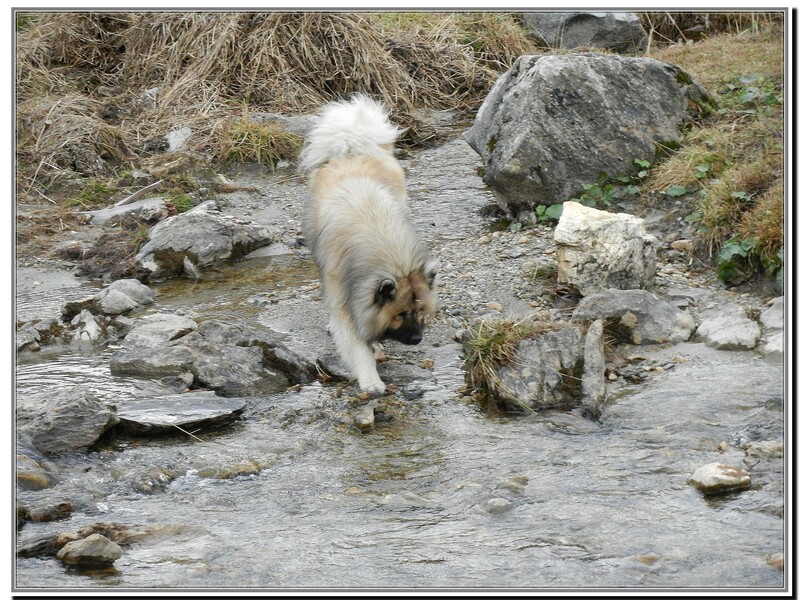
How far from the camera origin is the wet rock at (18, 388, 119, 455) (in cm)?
556

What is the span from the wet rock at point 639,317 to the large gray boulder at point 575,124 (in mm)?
2350

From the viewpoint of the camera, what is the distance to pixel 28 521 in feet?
15.6

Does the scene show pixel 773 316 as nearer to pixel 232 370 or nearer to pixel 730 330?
pixel 730 330

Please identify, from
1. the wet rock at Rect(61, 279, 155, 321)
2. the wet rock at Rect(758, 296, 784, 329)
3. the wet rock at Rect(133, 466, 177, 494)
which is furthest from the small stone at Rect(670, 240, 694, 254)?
the wet rock at Rect(133, 466, 177, 494)

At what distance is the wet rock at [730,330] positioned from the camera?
21.0 ft

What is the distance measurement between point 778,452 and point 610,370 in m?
1.57

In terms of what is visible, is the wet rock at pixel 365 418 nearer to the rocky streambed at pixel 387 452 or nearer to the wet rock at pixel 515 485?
the rocky streambed at pixel 387 452

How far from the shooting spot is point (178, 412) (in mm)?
6016

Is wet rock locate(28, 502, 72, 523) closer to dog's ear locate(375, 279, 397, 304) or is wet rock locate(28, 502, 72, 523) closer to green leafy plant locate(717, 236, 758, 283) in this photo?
dog's ear locate(375, 279, 397, 304)

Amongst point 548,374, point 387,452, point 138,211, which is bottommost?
point 387,452

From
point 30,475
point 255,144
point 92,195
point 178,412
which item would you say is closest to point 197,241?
point 92,195

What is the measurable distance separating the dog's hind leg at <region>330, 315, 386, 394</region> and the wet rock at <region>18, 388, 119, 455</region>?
1636 millimetres

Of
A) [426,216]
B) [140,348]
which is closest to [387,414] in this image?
→ [140,348]

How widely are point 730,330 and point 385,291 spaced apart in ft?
8.02
